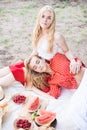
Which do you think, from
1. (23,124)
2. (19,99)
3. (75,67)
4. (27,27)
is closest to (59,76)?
(75,67)

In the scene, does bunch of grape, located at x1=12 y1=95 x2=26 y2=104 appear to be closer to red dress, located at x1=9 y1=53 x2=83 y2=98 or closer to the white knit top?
red dress, located at x1=9 y1=53 x2=83 y2=98

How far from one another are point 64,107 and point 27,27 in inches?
92.0

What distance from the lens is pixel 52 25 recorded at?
3.29 metres

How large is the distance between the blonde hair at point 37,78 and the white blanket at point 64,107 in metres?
0.11

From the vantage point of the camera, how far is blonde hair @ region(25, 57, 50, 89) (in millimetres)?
3377

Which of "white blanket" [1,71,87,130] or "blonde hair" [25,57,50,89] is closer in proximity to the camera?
"white blanket" [1,71,87,130]

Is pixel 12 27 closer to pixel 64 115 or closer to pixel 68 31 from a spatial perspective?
pixel 68 31

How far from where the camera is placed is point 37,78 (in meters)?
3.38

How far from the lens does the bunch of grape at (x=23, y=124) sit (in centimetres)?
289

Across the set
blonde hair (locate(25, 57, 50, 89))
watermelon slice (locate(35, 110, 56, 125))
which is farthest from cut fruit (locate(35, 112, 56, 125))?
blonde hair (locate(25, 57, 50, 89))

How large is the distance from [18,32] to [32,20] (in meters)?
0.48

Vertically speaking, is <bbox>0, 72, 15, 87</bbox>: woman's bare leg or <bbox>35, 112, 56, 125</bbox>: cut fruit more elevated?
<bbox>0, 72, 15, 87</bbox>: woman's bare leg

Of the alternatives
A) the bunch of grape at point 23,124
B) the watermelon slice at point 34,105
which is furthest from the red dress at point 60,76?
the bunch of grape at point 23,124

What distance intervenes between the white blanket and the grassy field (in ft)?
3.11
